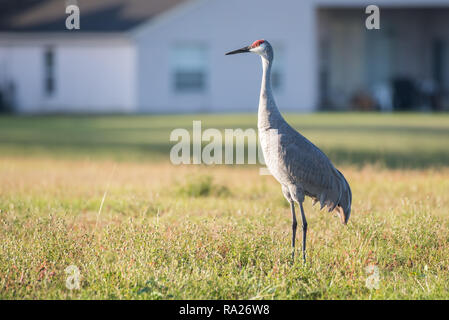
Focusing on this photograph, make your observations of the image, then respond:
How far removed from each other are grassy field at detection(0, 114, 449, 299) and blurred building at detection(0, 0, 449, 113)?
18704mm

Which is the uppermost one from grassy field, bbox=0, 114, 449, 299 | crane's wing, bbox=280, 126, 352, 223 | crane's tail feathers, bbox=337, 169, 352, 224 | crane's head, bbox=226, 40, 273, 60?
crane's head, bbox=226, 40, 273, 60

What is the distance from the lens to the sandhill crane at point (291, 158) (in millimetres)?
6719

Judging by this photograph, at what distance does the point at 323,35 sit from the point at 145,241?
29643 mm

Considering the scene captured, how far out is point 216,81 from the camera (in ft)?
107

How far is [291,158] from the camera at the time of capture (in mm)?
6703

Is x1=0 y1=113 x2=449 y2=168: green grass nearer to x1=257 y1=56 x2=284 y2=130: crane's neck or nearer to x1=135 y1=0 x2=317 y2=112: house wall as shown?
x1=135 y1=0 x2=317 y2=112: house wall

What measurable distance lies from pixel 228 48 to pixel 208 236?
84.3 feet

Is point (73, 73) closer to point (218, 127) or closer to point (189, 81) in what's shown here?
point (189, 81)

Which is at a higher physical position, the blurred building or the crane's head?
the blurred building

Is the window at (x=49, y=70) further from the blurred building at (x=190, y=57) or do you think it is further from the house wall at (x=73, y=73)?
the house wall at (x=73, y=73)

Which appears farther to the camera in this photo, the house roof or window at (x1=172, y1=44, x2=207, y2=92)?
the house roof

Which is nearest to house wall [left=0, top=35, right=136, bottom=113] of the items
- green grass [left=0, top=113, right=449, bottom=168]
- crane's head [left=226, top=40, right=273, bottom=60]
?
green grass [left=0, top=113, right=449, bottom=168]

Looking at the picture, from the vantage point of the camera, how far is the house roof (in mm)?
33188
